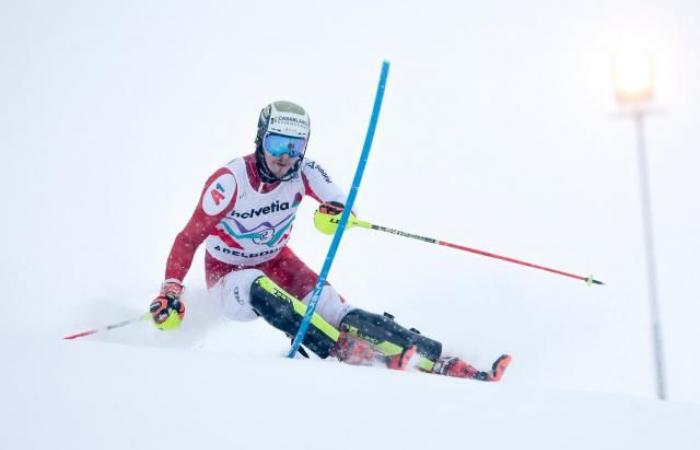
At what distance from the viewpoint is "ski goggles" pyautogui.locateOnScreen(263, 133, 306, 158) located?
4.10m

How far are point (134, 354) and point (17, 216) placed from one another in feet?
42.1

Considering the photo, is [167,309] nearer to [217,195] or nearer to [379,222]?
[217,195]

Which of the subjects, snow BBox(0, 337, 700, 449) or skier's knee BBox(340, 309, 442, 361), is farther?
skier's knee BBox(340, 309, 442, 361)

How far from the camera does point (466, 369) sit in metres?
3.66

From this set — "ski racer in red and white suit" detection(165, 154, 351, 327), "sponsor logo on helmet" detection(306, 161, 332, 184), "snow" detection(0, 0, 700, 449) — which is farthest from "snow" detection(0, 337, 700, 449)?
"sponsor logo on helmet" detection(306, 161, 332, 184)

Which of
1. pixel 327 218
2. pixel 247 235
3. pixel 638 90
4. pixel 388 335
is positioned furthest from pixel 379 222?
pixel 388 335

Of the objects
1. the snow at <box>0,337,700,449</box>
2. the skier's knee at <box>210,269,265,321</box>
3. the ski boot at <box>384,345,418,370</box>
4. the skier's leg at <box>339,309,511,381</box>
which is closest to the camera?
the snow at <box>0,337,700,449</box>

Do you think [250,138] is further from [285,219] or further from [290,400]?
[290,400]

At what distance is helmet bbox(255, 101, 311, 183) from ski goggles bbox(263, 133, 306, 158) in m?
0.02

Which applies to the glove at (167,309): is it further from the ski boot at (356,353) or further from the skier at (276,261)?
the ski boot at (356,353)

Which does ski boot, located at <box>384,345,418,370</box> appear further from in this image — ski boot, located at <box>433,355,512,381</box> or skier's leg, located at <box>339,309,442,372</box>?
ski boot, located at <box>433,355,512,381</box>

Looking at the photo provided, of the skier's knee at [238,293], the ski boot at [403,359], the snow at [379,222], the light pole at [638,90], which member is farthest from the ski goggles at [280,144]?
the light pole at [638,90]

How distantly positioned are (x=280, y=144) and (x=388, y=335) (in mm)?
1213

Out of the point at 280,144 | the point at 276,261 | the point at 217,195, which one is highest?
the point at 280,144
